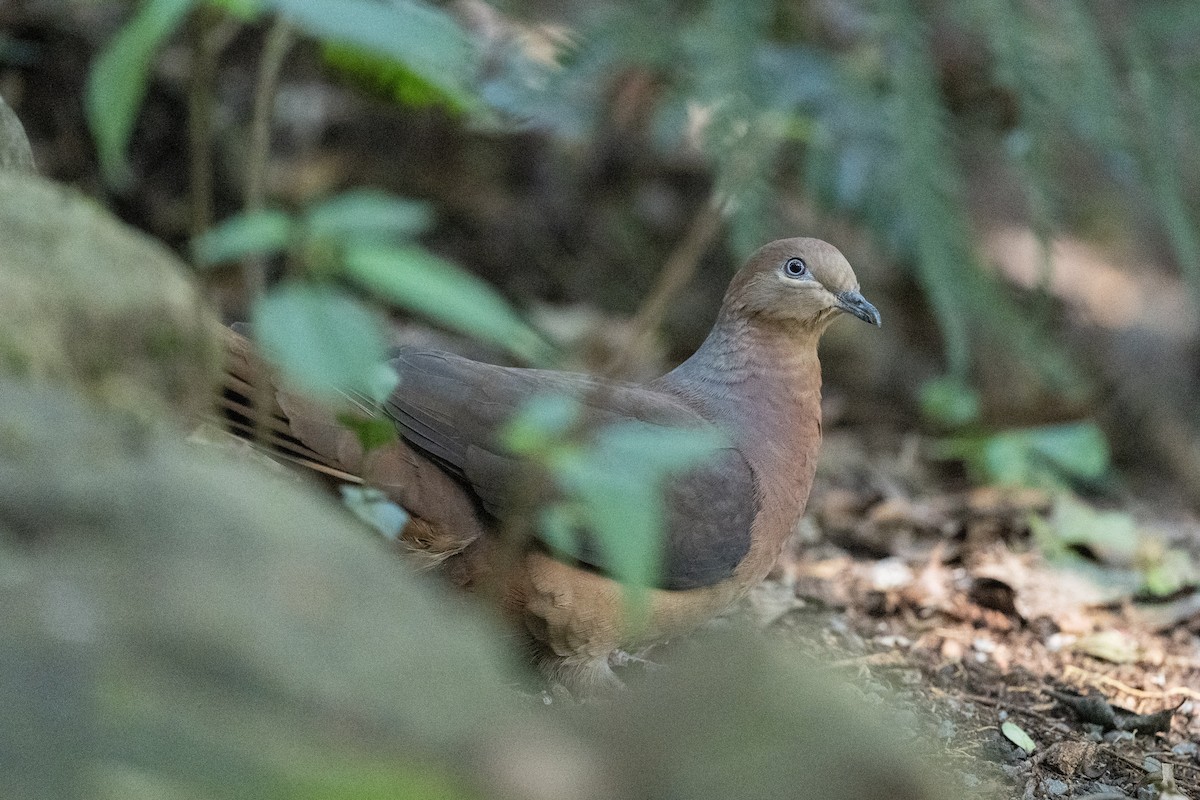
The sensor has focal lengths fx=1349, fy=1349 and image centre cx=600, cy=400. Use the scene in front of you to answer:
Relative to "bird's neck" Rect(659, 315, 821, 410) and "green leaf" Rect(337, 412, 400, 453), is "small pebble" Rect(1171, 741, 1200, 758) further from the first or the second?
"green leaf" Rect(337, 412, 400, 453)

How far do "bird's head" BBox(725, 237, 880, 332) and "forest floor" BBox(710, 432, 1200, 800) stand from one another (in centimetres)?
90

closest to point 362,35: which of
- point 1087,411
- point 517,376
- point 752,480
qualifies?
point 517,376

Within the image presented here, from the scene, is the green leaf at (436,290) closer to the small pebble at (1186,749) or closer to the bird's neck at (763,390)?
the bird's neck at (763,390)

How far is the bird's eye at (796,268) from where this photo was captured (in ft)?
12.3

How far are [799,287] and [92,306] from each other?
2093 millimetres

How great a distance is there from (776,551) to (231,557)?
2.22 meters

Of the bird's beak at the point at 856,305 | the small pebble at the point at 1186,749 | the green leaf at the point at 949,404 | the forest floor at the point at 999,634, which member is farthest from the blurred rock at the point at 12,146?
the green leaf at the point at 949,404

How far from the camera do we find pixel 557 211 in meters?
7.01

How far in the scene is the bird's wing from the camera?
3312 mm

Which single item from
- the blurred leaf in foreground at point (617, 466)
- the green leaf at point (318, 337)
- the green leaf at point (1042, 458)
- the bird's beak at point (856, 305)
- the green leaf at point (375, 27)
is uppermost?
the green leaf at point (375, 27)

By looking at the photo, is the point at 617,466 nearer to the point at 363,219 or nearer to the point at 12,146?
the point at 363,219

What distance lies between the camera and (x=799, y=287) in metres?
3.74

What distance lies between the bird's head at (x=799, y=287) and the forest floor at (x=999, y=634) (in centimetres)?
90

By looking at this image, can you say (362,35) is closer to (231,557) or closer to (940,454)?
(231,557)
